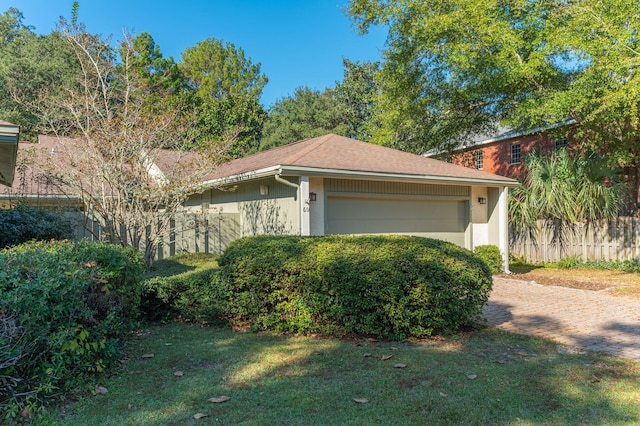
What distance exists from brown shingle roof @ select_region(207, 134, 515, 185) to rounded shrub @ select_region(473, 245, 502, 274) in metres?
1.77

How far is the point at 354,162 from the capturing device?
31.9 feet

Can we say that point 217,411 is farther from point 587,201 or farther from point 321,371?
point 587,201

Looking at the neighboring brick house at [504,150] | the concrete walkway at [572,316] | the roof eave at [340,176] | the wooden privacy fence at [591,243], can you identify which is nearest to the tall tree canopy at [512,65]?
the wooden privacy fence at [591,243]

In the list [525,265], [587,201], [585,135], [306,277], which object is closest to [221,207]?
[306,277]

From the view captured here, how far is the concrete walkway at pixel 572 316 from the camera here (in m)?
5.19

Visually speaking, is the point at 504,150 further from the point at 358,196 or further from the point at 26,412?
the point at 26,412

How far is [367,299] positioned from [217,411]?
2278 millimetres

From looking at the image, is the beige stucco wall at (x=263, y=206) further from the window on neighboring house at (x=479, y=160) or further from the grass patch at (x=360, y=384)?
the window on neighboring house at (x=479, y=160)

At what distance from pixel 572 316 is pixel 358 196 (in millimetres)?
4689

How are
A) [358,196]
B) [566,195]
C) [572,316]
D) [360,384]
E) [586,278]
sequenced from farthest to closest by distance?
[566,195], [586,278], [358,196], [572,316], [360,384]

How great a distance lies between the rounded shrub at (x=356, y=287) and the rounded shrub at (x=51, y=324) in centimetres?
175

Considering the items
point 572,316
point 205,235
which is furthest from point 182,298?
point 572,316

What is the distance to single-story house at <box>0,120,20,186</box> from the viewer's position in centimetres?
468

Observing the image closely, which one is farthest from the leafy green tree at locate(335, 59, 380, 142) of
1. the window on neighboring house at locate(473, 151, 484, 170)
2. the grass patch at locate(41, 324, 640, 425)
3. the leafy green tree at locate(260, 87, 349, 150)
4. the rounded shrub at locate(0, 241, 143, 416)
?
the rounded shrub at locate(0, 241, 143, 416)
